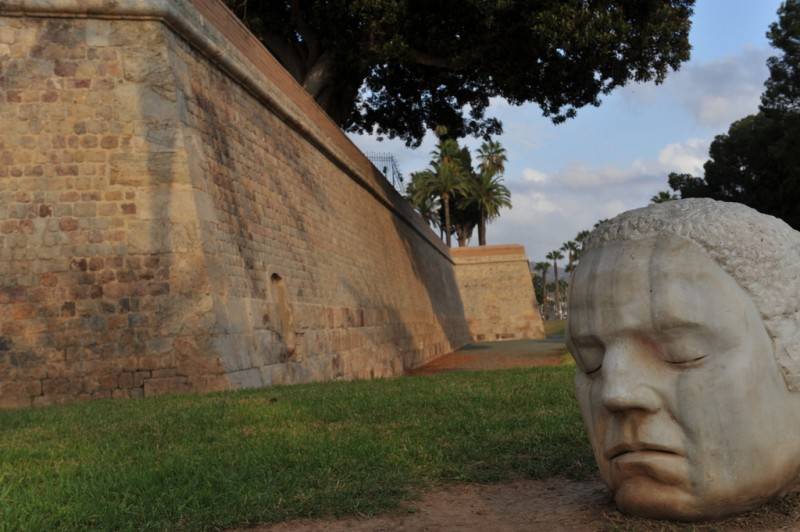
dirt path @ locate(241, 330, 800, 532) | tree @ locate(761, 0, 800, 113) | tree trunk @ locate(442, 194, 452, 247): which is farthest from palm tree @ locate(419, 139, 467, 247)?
dirt path @ locate(241, 330, 800, 532)

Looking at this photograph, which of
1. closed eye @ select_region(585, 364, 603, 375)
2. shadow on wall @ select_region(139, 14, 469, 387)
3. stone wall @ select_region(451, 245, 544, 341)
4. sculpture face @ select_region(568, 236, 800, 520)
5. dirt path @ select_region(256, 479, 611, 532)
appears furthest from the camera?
stone wall @ select_region(451, 245, 544, 341)

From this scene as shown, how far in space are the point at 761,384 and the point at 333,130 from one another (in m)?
13.7

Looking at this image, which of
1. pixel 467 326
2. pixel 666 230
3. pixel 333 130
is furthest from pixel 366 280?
pixel 467 326

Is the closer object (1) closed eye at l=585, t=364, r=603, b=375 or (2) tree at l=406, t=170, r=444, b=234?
(1) closed eye at l=585, t=364, r=603, b=375

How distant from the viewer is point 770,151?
29078 mm

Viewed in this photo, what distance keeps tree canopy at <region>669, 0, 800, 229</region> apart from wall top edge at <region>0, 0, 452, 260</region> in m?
19.4

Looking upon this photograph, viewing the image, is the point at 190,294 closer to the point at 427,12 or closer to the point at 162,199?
the point at 162,199

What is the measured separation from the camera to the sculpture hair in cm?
298

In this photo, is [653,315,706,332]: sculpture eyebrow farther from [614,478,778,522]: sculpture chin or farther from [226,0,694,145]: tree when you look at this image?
[226,0,694,145]: tree

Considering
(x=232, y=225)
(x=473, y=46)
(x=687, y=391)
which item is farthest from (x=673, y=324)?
(x=473, y=46)

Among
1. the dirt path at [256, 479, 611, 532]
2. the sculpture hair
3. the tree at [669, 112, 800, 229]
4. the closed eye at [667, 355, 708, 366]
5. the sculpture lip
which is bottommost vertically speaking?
the dirt path at [256, 479, 611, 532]

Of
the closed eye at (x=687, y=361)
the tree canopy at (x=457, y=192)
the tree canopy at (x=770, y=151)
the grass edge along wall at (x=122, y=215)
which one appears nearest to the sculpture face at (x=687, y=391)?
the closed eye at (x=687, y=361)

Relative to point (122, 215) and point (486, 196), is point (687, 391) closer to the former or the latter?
point (122, 215)

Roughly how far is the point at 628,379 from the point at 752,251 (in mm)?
745
